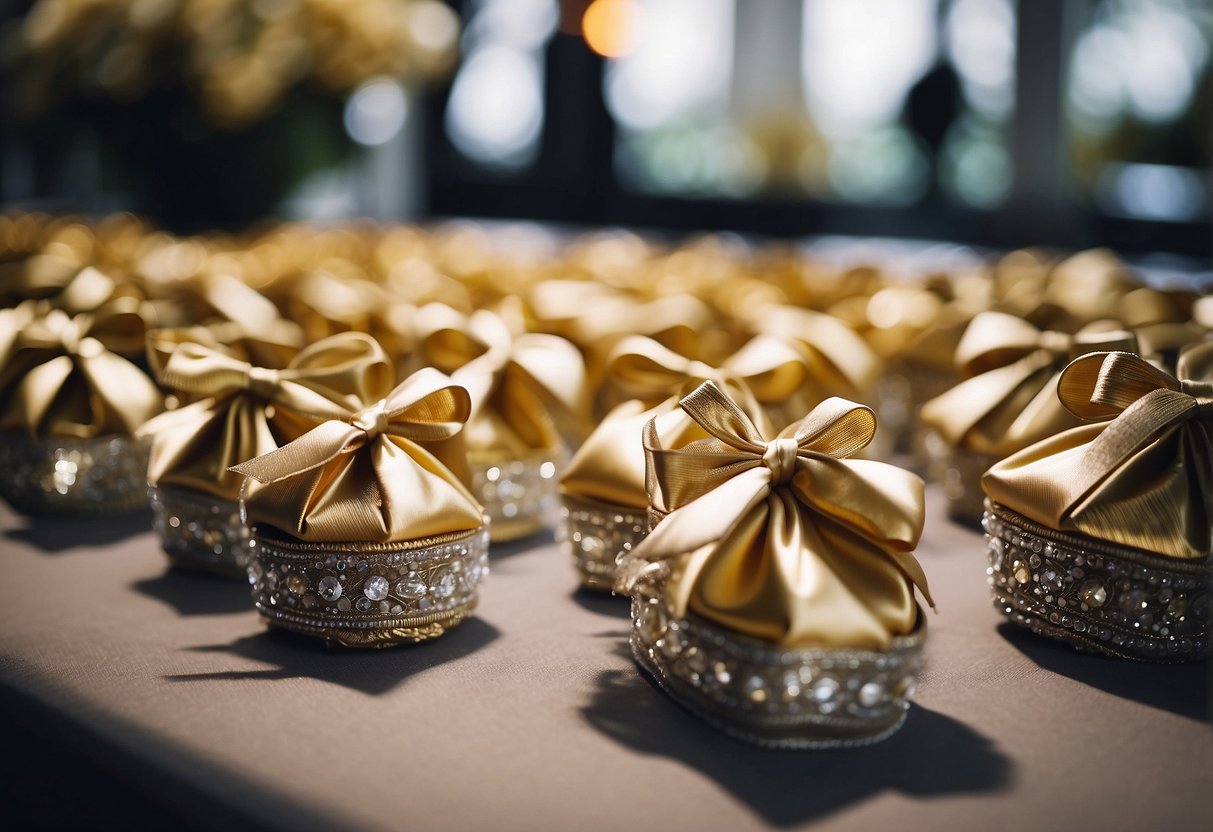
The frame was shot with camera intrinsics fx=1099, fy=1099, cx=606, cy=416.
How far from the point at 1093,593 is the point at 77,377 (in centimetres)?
73

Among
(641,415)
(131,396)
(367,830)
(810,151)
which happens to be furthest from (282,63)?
(810,151)

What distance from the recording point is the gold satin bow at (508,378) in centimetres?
78

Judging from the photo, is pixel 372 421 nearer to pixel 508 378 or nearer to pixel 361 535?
pixel 361 535

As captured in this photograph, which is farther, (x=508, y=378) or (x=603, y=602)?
(x=508, y=378)

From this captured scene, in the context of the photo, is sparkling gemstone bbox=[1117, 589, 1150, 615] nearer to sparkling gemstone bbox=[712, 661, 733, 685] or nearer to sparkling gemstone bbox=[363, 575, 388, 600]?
sparkling gemstone bbox=[712, 661, 733, 685]

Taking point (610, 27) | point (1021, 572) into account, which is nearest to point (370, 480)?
point (1021, 572)

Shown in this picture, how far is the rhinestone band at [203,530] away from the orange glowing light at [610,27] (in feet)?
12.1

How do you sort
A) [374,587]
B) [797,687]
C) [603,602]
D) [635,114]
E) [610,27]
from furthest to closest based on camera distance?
[635,114], [610,27], [603,602], [374,587], [797,687]

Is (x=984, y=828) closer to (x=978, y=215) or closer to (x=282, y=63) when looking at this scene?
(x=282, y=63)

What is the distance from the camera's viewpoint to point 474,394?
2.50 feet

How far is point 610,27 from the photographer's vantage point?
13.6ft

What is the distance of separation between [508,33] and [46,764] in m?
3.87

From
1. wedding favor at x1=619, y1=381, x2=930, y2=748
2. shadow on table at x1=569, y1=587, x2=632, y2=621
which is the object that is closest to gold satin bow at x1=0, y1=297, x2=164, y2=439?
shadow on table at x1=569, y1=587, x2=632, y2=621

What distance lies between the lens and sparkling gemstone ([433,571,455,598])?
59cm
